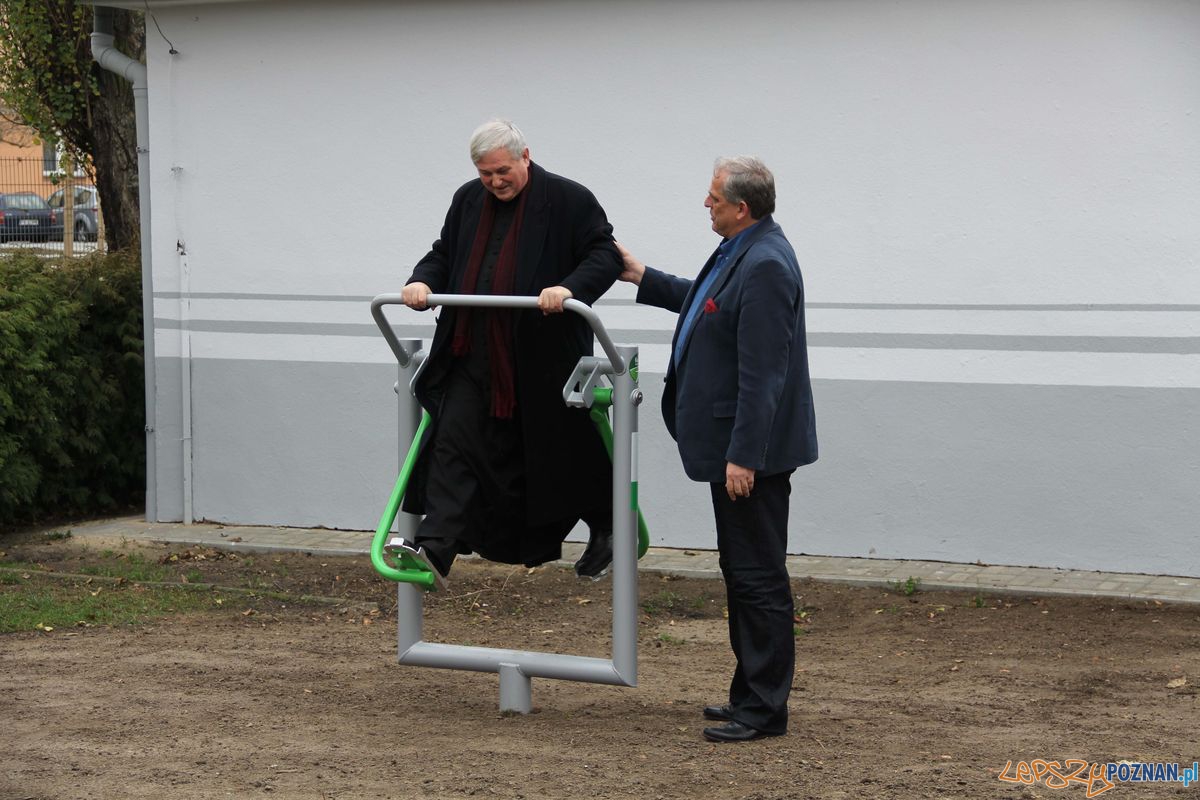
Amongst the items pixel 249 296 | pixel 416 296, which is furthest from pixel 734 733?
pixel 249 296

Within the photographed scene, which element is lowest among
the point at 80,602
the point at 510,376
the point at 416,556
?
the point at 80,602

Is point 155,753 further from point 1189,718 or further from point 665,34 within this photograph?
point 665,34

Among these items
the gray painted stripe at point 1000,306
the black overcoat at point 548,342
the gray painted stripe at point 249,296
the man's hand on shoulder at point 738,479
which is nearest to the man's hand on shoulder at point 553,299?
the black overcoat at point 548,342

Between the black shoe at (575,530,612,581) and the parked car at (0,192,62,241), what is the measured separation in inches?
409

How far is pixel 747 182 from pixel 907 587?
3081mm

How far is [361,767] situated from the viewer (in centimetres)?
475

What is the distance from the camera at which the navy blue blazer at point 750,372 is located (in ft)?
15.6

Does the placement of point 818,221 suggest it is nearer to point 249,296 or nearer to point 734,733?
point 249,296

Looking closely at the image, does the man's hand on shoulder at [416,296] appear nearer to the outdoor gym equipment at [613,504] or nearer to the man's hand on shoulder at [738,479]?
the outdoor gym equipment at [613,504]

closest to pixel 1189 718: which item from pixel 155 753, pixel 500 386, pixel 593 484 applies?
pixel 593 484

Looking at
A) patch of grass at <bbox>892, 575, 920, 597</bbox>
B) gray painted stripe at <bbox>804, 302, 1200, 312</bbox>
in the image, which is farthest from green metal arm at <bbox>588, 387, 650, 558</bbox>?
gray painted stripe at <bbox>804, 302, 1200, 312</bbox>

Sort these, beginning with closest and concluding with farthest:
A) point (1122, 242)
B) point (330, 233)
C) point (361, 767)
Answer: point (361, 767), point (1122, 242), point (330, 233)

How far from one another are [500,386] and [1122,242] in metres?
3.79

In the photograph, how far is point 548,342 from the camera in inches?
203
